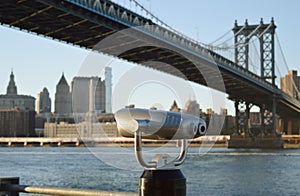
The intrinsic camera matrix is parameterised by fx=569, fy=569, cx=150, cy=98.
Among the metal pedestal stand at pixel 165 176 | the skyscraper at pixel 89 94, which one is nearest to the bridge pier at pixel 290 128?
the skyscraper at pixel 89 94

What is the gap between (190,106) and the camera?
339cm

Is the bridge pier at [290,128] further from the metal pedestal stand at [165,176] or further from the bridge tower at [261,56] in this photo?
the metal pedestal stand at [165,176]

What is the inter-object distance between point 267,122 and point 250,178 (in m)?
52.2

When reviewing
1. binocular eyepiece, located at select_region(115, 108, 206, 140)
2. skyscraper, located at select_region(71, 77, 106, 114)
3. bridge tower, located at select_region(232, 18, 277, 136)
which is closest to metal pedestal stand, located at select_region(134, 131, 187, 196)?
binocular eyepiece, located at select_region(115, 108, 206, 140)

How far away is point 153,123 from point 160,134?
9cm

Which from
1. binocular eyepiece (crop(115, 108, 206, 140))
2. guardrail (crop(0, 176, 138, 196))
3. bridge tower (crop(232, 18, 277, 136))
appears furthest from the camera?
bridge tower (crop(232, 18, 277, 136))

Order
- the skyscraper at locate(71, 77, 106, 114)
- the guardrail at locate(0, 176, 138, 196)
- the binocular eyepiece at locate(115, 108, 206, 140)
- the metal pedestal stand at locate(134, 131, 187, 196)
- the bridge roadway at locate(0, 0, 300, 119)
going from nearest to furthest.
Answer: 1. the binocular eyepiece at locate(115, 108, 206, 140)
2. the metal pedestal stand at locate(134, 131, 187, 196)
3. the skyscraper at locate(71, 77, 106, 114)
4. the guardrail at locate(0, 176, 138, 196)
5. the bridge roadway at locate(0, 0, 300, 119)

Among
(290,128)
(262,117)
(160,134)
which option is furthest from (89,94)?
(290,128)

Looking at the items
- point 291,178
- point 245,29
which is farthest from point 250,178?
point 245,29

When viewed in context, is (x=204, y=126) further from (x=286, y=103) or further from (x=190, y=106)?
(x=286, y=103)

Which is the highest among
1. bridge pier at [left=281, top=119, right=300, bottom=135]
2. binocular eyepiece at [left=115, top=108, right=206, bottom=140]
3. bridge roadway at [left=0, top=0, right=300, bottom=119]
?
bridge roadway at [left=0, top=0, right=300, bottom=119]

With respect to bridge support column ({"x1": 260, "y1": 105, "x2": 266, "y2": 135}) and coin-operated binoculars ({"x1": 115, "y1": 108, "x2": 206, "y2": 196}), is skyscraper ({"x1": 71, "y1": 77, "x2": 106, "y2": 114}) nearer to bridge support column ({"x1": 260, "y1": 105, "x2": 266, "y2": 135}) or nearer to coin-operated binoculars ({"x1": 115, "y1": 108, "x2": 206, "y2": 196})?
coin-operated binoculars ({"x1": 115, "y1": 108, "x2": 206, "y2": 196})

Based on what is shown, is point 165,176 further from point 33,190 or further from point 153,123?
point 33,190

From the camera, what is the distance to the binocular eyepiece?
3.08 metres
